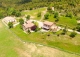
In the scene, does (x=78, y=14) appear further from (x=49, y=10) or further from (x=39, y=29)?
(x=39, y=29)

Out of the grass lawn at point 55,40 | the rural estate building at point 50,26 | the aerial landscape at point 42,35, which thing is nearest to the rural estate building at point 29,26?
the aerial landscape at point 42,35

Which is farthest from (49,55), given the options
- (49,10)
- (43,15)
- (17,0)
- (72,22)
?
(17,0)

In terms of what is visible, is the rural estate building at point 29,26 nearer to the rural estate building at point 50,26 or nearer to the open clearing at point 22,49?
the rural estate building at point 50,26

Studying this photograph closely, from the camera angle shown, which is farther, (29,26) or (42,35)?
(29,26)

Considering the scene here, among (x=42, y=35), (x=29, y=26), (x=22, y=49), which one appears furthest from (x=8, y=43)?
(x=42, y=35)

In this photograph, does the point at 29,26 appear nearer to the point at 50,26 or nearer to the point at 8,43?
the point at 50,26

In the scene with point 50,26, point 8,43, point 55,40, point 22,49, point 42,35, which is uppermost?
point 50,26

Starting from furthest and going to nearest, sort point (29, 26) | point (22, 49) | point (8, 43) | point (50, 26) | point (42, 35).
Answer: point (29, 26)
point (50, 26)
point (42, 35)
point (8, 43)
point (22, 49)
